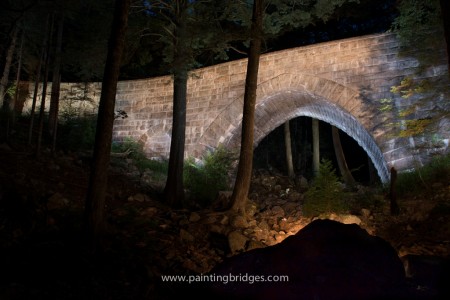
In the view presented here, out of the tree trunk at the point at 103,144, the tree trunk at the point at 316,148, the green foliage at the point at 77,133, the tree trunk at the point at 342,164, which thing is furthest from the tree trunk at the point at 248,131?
the tree trunk at the point at 316,148

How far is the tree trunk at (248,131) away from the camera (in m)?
7.87

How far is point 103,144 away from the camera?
209 inches

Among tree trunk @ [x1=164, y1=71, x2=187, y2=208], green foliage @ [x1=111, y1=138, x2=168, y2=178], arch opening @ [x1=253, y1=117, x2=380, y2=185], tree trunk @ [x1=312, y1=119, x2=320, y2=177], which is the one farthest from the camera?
arch opening @ [x1=253, y1=117, x2=380, y2=185]

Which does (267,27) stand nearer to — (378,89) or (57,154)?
(378,89)

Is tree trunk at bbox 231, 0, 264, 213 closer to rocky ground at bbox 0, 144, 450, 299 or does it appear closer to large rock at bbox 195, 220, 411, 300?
rocky ground at bbox 0, 144, 450, 299

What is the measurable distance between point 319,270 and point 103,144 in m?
3.44

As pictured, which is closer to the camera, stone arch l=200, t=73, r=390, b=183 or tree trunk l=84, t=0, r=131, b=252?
tree trunk l=84, t=0, r=131, b=252

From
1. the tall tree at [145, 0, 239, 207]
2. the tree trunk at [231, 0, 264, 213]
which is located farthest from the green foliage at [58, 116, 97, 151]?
the tree trunk at [231, 0, 264, 213]

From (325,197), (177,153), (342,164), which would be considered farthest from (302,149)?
(325,197)

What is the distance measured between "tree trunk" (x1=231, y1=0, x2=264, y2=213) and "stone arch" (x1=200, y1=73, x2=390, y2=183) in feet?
11.2

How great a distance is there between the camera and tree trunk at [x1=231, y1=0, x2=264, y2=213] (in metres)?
7.87

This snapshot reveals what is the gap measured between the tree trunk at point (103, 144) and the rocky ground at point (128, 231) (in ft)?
1.01

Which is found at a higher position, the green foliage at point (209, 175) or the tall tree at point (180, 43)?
the tall tree at point (180, 43)

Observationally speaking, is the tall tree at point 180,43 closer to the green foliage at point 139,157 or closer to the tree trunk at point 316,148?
the green foliage at point 139,157
